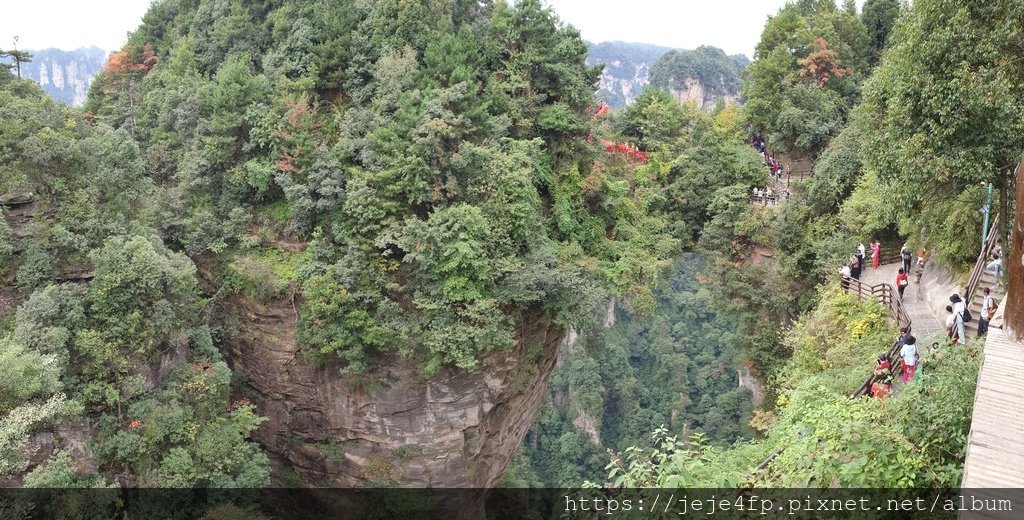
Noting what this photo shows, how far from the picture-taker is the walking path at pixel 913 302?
551 inches

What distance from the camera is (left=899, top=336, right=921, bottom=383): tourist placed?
10.9 metres

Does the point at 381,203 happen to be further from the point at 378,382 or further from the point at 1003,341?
the point at 1003,341

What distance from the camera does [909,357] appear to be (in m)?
11.0

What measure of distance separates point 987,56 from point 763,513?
7.78 m

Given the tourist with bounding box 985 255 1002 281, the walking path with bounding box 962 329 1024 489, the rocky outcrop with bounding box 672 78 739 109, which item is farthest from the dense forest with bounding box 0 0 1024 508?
the rocky outcrop with bounding box 672 78 739 109

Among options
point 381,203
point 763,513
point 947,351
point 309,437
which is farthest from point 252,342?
point 947,351

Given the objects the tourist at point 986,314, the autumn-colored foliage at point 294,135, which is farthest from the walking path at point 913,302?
the autumn-colored foliage at point 294,135

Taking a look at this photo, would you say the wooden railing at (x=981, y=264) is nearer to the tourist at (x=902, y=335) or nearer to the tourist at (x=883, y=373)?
the tourist at (x=902, y=335)

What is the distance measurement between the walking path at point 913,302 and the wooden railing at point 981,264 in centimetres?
113

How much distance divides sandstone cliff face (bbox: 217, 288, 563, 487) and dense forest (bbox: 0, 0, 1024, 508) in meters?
0.09

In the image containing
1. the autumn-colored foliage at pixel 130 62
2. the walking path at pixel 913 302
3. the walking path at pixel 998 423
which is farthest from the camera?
the autumn-colored foliage at pixel 130 62

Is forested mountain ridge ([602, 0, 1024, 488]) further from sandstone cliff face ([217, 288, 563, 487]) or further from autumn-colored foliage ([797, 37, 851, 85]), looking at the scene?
sandstone cliff face ([217, 288, 563, 487])

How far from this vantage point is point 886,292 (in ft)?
49.9

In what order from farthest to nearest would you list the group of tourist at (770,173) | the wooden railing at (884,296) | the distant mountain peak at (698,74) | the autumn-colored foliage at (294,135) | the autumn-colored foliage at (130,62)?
the distant mountain peak at (698,74) → the autumn-colored foliage at (130,62) → the group of tourist at (770,173) → the autumn-colored foliage at (294,135) → the wooden railing at (884,296)
